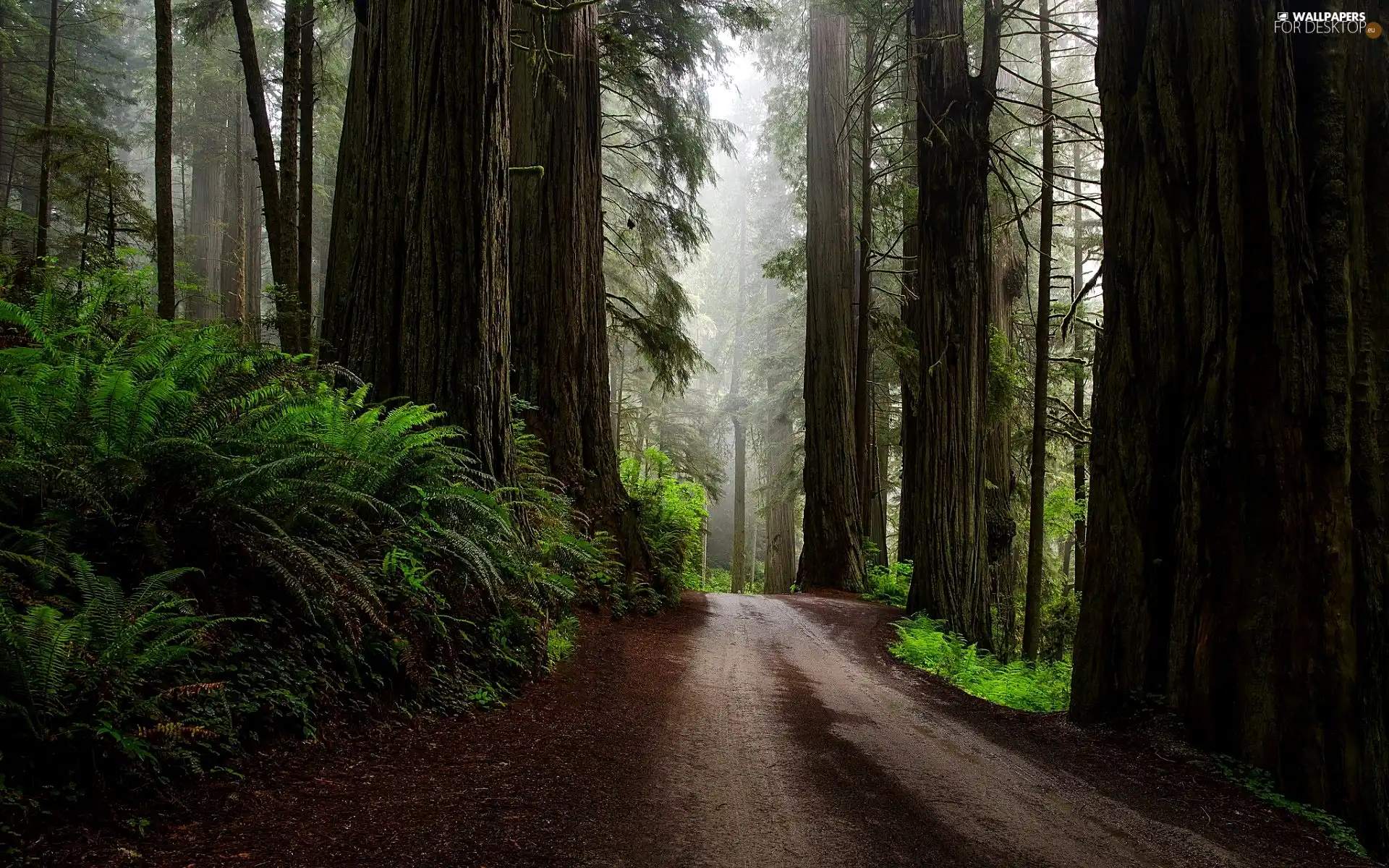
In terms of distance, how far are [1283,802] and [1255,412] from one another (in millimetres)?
1936

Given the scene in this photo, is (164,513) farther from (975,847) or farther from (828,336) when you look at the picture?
(828,336)

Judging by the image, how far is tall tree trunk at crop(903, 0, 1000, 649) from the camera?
8.87 meters

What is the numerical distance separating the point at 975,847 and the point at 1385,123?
426 cm

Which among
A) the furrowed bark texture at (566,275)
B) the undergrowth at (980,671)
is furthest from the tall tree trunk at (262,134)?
the undergrowth at (980,671)

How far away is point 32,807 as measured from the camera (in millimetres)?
1892

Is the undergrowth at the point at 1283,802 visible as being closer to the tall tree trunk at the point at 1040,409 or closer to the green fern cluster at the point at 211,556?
the green fern cluster at the point at 211,556

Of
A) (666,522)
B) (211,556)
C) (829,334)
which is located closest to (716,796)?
(211,556)

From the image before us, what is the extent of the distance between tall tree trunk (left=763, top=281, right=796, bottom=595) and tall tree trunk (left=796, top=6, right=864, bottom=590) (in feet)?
25.8

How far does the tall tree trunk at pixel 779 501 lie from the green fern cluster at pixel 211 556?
58.9 feet

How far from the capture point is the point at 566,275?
345 inches

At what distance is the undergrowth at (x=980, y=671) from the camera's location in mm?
6082

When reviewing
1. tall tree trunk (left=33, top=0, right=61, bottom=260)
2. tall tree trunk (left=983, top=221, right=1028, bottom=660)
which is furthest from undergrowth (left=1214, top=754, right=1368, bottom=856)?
tall tree trunk (left=33, top=0, right=61, bottom=260)

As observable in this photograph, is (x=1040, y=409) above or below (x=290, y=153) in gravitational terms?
below

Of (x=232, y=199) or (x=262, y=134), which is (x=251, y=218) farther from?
(x=262, y=134)
